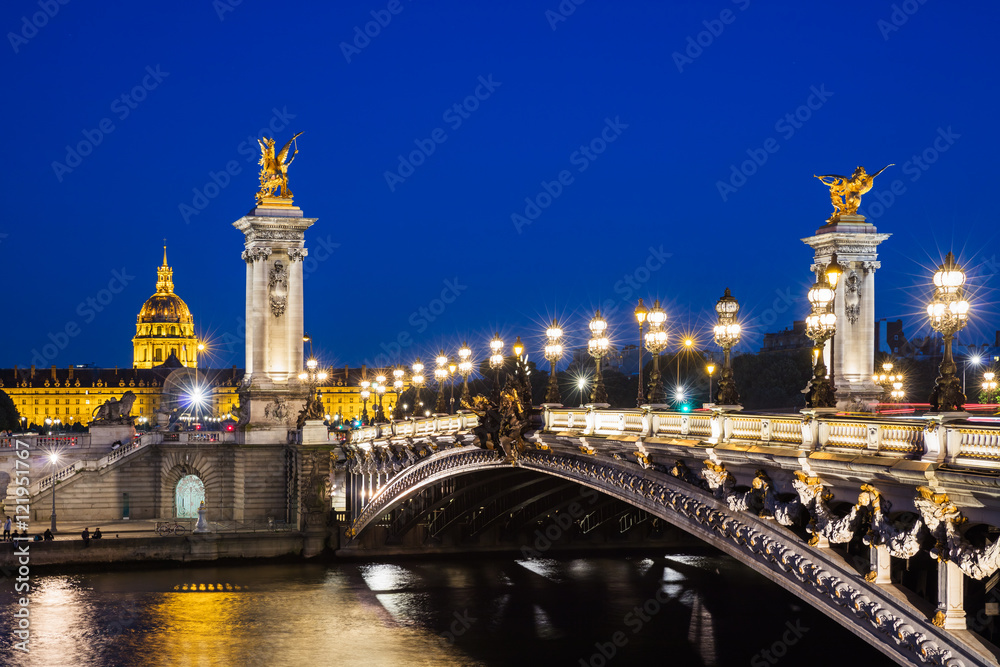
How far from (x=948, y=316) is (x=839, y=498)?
3.00 m

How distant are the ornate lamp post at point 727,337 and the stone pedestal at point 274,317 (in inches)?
1587

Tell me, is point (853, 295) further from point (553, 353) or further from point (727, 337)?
point (727, 337)

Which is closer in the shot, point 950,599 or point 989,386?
point 950,599

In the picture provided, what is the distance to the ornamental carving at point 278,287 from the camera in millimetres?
62344

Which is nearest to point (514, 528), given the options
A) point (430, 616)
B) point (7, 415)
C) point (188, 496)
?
→ point (430, 616)

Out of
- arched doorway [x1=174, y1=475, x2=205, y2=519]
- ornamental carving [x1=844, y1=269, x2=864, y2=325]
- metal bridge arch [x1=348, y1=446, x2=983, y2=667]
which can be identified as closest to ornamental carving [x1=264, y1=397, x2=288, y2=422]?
arched doorway [x1=174, y1=475, x2=205, y2=519]

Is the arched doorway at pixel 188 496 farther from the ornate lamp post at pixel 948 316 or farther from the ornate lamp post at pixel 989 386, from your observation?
the ornate lamp post at pixel 948 316

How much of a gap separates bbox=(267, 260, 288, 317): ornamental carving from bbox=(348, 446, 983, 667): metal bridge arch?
34146mm

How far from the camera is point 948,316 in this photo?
55.4ft

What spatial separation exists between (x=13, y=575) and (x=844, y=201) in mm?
33902

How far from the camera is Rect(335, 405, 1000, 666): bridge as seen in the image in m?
14.9

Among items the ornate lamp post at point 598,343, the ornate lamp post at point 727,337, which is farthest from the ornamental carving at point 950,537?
the ornate lamp post at point 598,343

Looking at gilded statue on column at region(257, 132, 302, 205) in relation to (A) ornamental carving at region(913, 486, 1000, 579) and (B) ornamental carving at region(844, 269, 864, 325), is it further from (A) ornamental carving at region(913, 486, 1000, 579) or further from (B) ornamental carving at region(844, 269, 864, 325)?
(A) ornamental carving at region(913, 486, 1000, 579)

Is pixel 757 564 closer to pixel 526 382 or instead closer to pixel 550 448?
pixel 550 448
